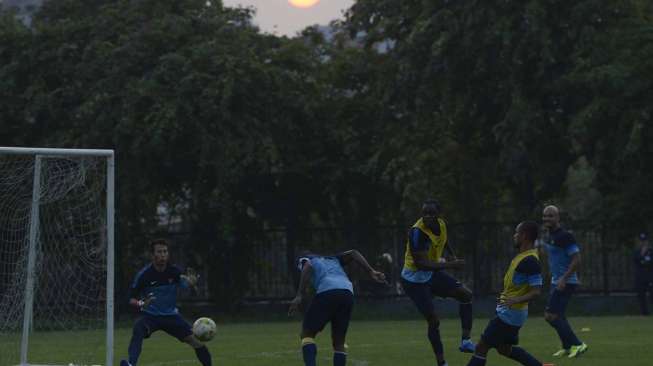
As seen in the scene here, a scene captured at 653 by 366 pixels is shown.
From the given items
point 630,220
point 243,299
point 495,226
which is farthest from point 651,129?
point 243,299

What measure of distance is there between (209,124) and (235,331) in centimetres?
604

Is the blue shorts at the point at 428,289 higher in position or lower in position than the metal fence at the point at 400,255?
lower

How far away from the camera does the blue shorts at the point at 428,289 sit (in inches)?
565

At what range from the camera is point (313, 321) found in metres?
12.0

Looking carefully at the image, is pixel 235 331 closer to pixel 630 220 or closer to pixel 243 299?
pixel 243 299

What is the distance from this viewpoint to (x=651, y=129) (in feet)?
88.6

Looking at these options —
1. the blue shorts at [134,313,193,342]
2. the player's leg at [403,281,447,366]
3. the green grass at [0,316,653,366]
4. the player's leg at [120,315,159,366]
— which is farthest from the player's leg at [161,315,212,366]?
the player's leg at [403,281,447,366]

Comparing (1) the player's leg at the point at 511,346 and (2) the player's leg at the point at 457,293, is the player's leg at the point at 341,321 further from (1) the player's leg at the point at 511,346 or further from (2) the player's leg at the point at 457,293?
(2) the player's leg at the point at 457,293

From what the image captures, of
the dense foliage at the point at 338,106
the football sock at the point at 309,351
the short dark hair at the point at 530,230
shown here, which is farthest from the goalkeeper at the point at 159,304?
the dense foliage at the point at 338,106

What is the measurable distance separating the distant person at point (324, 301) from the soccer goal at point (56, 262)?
5.04 meters

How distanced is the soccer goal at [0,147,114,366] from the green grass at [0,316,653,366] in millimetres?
215

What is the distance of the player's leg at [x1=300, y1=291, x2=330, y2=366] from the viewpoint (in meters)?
12.0

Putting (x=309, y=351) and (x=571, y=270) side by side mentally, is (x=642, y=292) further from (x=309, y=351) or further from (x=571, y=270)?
(x=309, y=351)

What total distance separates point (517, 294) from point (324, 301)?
1811 millimetres
